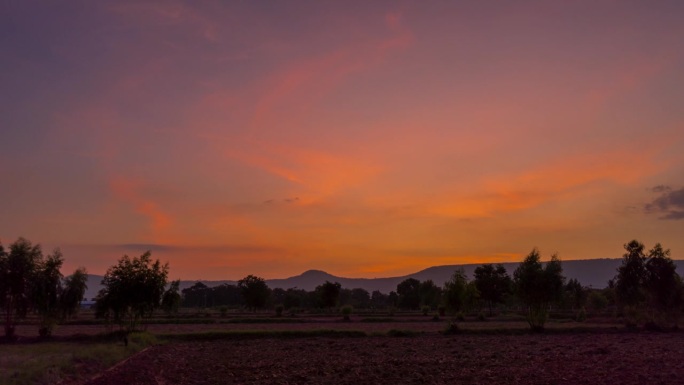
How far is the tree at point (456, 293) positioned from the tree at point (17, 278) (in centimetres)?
4619

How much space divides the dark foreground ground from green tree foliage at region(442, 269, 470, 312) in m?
26.3

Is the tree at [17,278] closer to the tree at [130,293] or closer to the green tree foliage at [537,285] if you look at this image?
the tree at [130,293]

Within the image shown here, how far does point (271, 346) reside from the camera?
3784 centimetres

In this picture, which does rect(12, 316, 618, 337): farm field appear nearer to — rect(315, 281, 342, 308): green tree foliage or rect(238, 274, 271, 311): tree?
rect(315, 281, 342, 308): green tree foliage

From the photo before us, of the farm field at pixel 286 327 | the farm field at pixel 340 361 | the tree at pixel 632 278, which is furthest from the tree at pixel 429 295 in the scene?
the farm field at pixel 340 361

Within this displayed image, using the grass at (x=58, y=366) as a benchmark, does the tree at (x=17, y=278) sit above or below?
above

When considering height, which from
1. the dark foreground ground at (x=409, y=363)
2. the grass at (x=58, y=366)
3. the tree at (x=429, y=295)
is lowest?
the dark foreground ground at (x=409, y=363)

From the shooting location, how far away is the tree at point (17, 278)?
45875 millimetres

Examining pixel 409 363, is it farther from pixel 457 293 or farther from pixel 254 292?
pixel 254 292

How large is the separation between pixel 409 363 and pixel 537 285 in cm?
3291

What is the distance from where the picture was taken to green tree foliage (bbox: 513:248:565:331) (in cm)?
5297

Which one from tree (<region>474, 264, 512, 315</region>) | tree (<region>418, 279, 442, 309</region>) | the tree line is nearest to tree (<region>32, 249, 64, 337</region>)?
the tree line

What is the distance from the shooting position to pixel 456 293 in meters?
66.6

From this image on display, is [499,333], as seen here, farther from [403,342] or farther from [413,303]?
[413,303]
